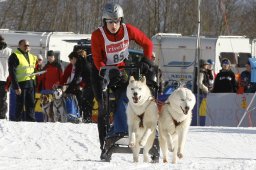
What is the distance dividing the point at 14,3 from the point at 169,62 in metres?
13.0

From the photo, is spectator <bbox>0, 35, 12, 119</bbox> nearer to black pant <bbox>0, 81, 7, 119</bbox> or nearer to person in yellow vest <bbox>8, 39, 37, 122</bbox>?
black pant <bbox>0, 81, 7, 119</bbox>

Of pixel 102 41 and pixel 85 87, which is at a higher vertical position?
pixel 102 41

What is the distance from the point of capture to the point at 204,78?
54.0ft

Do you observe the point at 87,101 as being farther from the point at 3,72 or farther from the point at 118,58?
the point at 118,58

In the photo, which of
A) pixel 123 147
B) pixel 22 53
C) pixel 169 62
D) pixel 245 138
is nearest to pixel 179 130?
pixel 123 147

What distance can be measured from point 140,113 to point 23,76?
6.79m

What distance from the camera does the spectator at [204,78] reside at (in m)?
16.0

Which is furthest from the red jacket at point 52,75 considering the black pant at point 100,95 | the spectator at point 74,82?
the black pant at point 100,95

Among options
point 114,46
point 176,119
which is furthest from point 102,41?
point 176,119

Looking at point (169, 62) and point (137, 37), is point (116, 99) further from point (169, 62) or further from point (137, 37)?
point (169, 62)

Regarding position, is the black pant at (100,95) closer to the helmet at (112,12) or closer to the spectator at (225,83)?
the helmet at (112,12)

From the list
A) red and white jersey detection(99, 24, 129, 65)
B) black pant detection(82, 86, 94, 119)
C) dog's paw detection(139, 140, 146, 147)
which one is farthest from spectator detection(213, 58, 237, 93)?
dog's paw detection(139, 140, 146, 147)

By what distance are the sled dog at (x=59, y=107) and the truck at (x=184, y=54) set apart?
7727 millimetres

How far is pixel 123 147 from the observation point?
877 centimetres
